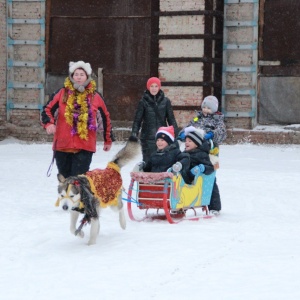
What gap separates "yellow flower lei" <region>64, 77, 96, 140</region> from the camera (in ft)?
31.4

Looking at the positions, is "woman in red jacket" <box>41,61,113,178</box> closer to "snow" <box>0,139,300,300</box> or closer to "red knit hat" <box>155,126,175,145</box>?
"snow" <box>0,139,300,300</box>

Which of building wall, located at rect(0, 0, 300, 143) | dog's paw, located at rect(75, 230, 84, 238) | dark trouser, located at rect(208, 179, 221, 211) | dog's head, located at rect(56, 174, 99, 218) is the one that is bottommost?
dog's paw, located at rect(75, 230, 84, 238)

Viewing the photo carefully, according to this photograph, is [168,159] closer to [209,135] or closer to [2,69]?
[209,135]

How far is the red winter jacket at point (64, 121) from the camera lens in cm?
965

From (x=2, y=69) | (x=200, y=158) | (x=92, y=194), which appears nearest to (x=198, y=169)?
(x=200, y=158)

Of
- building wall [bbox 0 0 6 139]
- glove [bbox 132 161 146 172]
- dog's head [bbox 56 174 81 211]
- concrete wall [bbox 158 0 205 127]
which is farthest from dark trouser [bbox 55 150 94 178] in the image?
building wall [bbox 0 0 6 139]

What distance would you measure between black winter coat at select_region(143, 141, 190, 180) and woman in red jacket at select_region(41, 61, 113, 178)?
0.82 metres

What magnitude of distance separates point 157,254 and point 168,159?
2.21 m

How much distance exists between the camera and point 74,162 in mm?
9797

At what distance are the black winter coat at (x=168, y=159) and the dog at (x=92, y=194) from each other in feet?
2.83

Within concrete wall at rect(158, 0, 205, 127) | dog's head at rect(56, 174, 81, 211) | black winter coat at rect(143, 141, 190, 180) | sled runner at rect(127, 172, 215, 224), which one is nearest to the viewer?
dog's head at rect(56, 174, 81, 211)

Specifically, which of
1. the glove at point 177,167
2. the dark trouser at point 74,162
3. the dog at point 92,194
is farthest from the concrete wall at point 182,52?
the dog at point 92,194

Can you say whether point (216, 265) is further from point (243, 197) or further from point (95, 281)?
point (243, 197)

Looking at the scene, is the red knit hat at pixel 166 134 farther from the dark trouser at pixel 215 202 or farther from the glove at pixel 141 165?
the dark trouser at pixel 215 202
